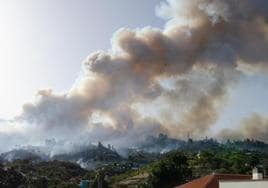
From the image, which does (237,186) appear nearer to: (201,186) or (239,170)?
(201,186)

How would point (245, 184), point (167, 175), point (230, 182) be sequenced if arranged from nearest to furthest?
1. point (245, 184)
2. point (230, 182)
3. point (167, 175)

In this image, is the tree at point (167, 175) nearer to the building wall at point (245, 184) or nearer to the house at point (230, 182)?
the house at point (230, 182)

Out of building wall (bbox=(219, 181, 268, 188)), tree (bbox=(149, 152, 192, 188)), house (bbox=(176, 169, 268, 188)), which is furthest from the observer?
tree (bbox=(149, 152, 192, 188))

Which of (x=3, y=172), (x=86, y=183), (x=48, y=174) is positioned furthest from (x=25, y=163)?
(x=86, y=183)

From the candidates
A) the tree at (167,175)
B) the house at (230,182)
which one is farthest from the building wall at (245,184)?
the tree at (167,175)

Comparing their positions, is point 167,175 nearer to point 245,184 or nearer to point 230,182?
point 230,182

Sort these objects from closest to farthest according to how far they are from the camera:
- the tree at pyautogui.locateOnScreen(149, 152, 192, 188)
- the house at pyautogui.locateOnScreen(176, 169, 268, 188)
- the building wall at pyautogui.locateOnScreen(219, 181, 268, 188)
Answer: the building wall at pyautogui.locateOnScreen(219, 181, 268, 188), the house at pyautogui.locateOnScreen(176, 169, 268, 188), the tree at pyautogui.locateOnScreen(149, 152, 192, 188)

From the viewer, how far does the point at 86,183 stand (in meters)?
104

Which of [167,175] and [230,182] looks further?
[167,175]

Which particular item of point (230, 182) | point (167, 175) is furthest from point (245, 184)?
point (167, 175)

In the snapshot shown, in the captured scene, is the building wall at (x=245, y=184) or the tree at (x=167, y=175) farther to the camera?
the tree at (x=167, y=175)

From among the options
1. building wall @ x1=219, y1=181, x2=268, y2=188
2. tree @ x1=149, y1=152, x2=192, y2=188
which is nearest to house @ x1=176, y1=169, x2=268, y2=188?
building wall @ x1=219, y1=181, x2=268, y2=188

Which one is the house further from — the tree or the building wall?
the tree

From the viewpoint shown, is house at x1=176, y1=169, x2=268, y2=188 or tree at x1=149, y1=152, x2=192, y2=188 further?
tree at x1=149, y1=152, x2=192, y2=188
